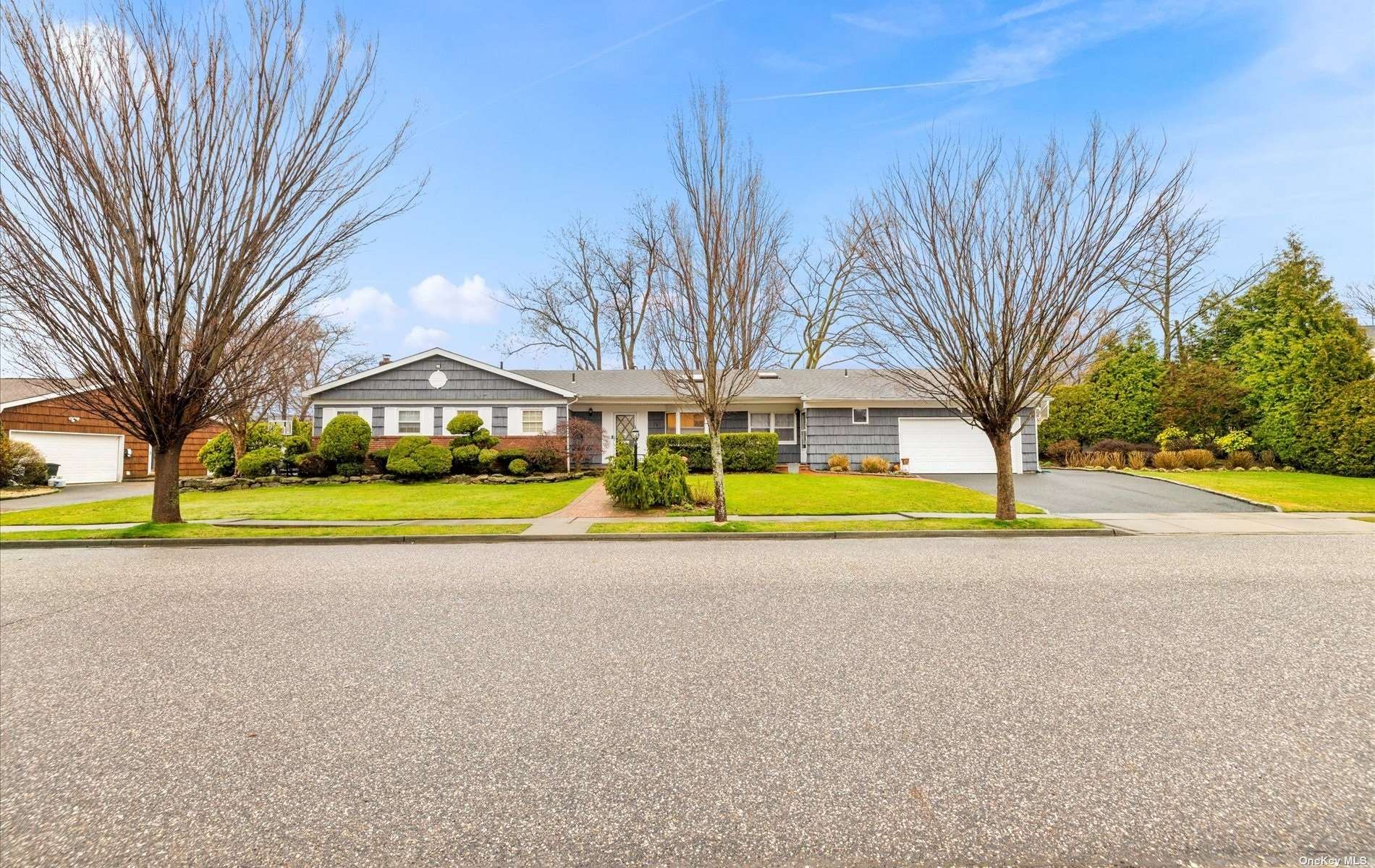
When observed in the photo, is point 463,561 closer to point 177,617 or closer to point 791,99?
point 177,617

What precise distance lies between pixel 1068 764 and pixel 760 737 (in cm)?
137

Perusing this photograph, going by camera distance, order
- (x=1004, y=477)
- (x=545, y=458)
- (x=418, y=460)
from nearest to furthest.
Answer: (x=1004, y=477)
(x=418, y=460)
(x=545, y=458)

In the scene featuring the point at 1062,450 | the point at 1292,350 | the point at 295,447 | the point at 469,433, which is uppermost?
the point at 1292,350

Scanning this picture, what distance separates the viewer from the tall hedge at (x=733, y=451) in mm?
21000

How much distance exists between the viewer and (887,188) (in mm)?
11734

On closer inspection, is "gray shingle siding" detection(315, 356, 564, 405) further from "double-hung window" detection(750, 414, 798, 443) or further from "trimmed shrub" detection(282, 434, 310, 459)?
"double-hung window" detection(750, 414, 798, 443)

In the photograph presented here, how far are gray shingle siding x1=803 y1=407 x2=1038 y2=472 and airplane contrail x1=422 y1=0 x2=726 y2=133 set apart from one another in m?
13.4

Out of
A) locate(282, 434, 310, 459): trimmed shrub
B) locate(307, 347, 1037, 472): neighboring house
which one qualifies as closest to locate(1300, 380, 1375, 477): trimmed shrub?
locate(307, 347, 1037, 472): neighboring house

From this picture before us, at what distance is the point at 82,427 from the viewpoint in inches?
933

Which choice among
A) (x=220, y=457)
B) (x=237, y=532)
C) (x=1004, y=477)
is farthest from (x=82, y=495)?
(x=1004, y=477)

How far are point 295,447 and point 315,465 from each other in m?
1.30

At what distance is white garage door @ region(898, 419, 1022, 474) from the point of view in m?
21.8

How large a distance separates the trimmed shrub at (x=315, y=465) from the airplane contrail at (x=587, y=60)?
13.5 m

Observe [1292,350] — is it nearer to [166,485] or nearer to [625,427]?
[625,427]
